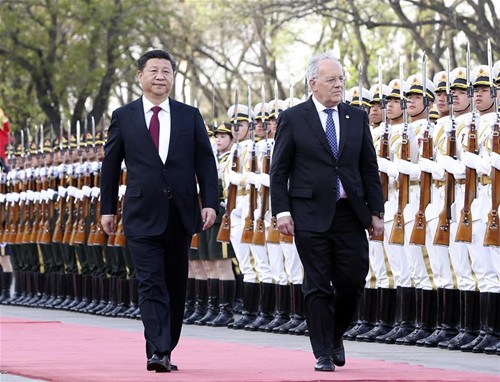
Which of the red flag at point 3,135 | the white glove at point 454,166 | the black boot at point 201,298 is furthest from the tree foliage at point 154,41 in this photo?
the white glove at point 454,166

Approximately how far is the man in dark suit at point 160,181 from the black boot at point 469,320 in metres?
3.20

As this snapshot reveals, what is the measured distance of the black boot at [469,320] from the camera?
13.3 m

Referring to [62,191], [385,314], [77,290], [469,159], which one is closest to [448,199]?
[469,159]

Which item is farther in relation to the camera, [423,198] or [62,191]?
[62,191]

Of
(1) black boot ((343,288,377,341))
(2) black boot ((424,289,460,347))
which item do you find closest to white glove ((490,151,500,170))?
(2) black boot ((424,289,460,347))

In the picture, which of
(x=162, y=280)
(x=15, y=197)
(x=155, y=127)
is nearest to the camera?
(x=162, y=280)

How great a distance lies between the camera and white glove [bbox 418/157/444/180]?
1349cm

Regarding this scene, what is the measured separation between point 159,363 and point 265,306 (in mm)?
6257

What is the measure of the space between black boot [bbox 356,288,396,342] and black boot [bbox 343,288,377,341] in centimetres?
12

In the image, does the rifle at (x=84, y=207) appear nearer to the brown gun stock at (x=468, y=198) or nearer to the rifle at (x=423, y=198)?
the rifle at (x=423, y=198)

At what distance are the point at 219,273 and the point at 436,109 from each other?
3.74m

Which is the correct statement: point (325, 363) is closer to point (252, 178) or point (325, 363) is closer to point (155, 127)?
point (155, 127)

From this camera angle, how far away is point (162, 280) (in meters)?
10.6

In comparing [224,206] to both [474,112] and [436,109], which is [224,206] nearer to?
[436,109]
